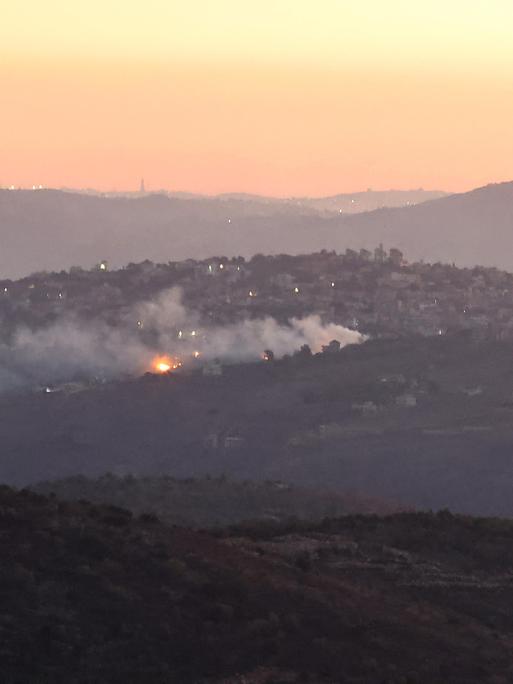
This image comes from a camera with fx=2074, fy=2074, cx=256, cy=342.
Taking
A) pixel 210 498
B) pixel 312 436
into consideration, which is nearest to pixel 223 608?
pixel 210 498

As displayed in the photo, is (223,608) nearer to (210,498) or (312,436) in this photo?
(210,498)

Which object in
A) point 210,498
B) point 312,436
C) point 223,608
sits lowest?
point 312,436

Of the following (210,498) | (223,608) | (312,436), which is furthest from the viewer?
(312,436)

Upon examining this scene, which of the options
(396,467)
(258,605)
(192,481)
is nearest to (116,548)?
(258,605)

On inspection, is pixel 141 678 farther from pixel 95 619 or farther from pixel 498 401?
pixel 498 401

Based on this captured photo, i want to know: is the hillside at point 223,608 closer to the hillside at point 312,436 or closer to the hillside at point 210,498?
the hillside at point 210,498

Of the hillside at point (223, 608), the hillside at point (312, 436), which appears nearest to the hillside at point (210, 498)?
the hillside at point (312, 436)

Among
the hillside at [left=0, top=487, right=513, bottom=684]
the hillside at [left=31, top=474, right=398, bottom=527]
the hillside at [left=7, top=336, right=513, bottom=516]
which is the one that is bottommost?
the hillside at [left=7, top=336, right=513, bottom=516]

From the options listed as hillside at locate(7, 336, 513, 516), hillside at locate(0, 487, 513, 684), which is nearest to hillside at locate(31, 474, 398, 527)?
hillside at locate(7, 336, 513, 516)

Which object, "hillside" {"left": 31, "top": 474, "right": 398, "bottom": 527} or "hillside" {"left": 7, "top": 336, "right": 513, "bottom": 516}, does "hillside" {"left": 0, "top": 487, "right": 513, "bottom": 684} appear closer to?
"hillside" {"left": 31, "top": 474, "right": 398, "bottom": 527}
